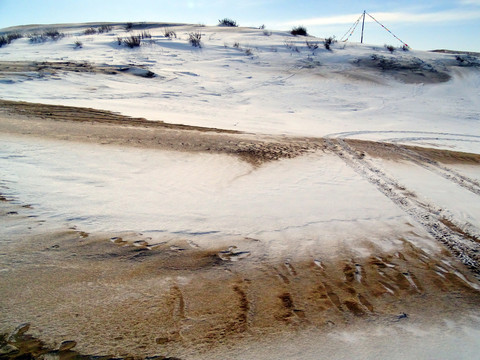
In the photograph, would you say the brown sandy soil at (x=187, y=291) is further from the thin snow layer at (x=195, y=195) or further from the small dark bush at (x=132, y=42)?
the small dark bush at (x=132, y=42)

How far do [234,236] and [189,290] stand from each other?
1.01 metres

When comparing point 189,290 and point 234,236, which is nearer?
point 189,290

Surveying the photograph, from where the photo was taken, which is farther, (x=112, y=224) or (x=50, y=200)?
(x=50, y=200)

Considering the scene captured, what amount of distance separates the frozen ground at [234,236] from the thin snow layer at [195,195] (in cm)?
3

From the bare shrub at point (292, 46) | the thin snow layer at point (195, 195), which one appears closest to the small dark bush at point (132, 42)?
the bare shrub at point (292, 46)

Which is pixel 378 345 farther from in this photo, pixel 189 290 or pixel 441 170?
pixel 441 170

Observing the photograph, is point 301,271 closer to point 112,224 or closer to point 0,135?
point 112,224

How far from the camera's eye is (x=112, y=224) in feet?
11.7

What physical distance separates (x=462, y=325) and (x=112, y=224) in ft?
11.6

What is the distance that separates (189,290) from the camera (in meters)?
2.74

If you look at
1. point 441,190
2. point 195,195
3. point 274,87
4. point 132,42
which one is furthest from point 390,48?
point 195,195

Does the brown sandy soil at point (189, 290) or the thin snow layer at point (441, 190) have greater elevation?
the thin snow layer at point (441, 190)

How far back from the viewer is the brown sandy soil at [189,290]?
229 cm

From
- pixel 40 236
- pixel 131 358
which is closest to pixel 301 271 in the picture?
pixel 131 358
